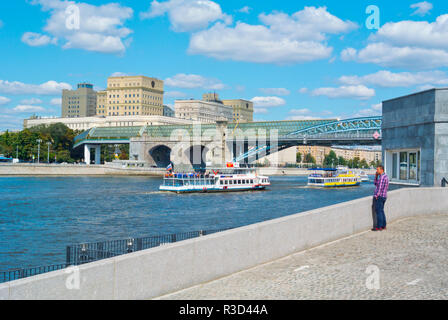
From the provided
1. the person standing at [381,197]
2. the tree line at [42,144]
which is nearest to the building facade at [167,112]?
the tree line at [42,144]

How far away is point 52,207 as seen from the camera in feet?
123

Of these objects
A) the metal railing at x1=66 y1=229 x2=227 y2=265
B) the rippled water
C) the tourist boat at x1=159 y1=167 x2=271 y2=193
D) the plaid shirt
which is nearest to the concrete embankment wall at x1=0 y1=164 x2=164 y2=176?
the tourist boat at x1=159 y1=167 x2=271 y2=193

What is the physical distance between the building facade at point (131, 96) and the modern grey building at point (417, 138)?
151932 mm

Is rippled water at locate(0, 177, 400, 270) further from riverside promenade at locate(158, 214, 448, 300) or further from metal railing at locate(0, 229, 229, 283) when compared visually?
riverside promenade at locate(158, 214, 448, 300)

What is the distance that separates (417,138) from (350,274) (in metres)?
10.0

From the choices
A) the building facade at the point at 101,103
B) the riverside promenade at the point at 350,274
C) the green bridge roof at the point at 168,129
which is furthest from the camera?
the building facade at the point at 101,103

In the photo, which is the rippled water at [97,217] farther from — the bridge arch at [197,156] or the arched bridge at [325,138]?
the bridge arch at [197,156]

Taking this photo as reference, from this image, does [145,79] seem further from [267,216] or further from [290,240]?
[290,240]

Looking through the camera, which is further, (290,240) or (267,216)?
(267,216)

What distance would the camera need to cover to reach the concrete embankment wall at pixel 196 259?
5.65 metres

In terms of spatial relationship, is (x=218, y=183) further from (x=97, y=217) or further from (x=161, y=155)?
(x=161, y=155)

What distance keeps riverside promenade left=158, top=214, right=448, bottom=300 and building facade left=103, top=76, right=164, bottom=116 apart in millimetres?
160239

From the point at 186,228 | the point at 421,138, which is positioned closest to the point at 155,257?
the point at 421,138
